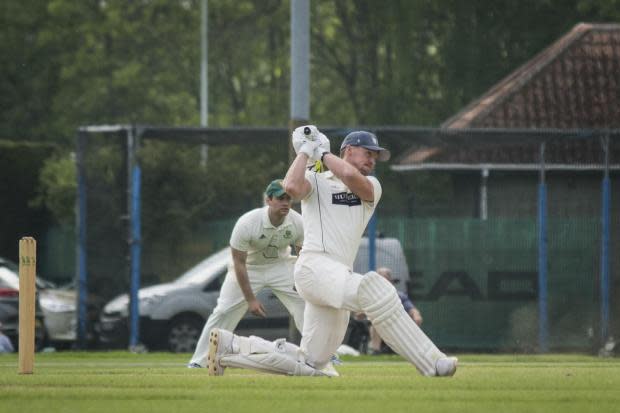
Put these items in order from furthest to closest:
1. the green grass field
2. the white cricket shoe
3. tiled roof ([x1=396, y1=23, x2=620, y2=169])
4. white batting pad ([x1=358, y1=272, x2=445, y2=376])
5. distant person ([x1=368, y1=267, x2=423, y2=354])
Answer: tiled roof ([x1=396, y1=23, x2=620, y2=169]) < distant person ([x1=368, y1=267, x2=423, y2=354]) < the white cricket shoe < white batting pad ([x1=358, y1=272, x2=445, y2=376]) < the green grass field

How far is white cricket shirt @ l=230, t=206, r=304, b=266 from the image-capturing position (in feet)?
46.9

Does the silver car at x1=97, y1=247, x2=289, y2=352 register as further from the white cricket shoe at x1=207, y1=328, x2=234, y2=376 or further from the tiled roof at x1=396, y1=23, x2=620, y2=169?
the white cricket shoe at x1=207, y1=328, x2=234, y2=376

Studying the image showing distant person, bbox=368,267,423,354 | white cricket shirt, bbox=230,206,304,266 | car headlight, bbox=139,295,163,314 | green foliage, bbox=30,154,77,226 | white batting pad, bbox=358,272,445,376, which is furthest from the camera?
green foliage, bbox=30,154,77,226

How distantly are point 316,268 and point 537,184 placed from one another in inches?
392

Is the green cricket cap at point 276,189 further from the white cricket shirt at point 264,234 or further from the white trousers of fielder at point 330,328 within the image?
the white trousers of fielder at point 330,328

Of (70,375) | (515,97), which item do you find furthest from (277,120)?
(70,375)

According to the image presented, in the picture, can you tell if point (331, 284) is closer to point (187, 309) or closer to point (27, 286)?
point (27, 286)

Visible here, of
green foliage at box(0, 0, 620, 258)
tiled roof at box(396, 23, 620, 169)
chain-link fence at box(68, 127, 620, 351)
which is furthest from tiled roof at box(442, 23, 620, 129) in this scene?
green foliage at box(0, 0, 620, 258)

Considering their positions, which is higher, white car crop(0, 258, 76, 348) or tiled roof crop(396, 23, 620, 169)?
tiled roof crop(396, 23, 620, 169)

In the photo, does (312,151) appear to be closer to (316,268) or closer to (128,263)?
(316,268)

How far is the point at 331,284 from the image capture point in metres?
10.5

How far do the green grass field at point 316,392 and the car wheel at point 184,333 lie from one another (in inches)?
→ 334

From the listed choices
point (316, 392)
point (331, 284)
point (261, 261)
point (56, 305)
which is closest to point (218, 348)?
point (331, 284)

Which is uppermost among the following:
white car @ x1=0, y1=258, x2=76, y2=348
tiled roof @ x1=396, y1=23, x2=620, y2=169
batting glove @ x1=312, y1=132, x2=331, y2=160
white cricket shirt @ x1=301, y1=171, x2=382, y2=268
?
tiled roof @ x1=396, y1=23, x2=620, y2=169
